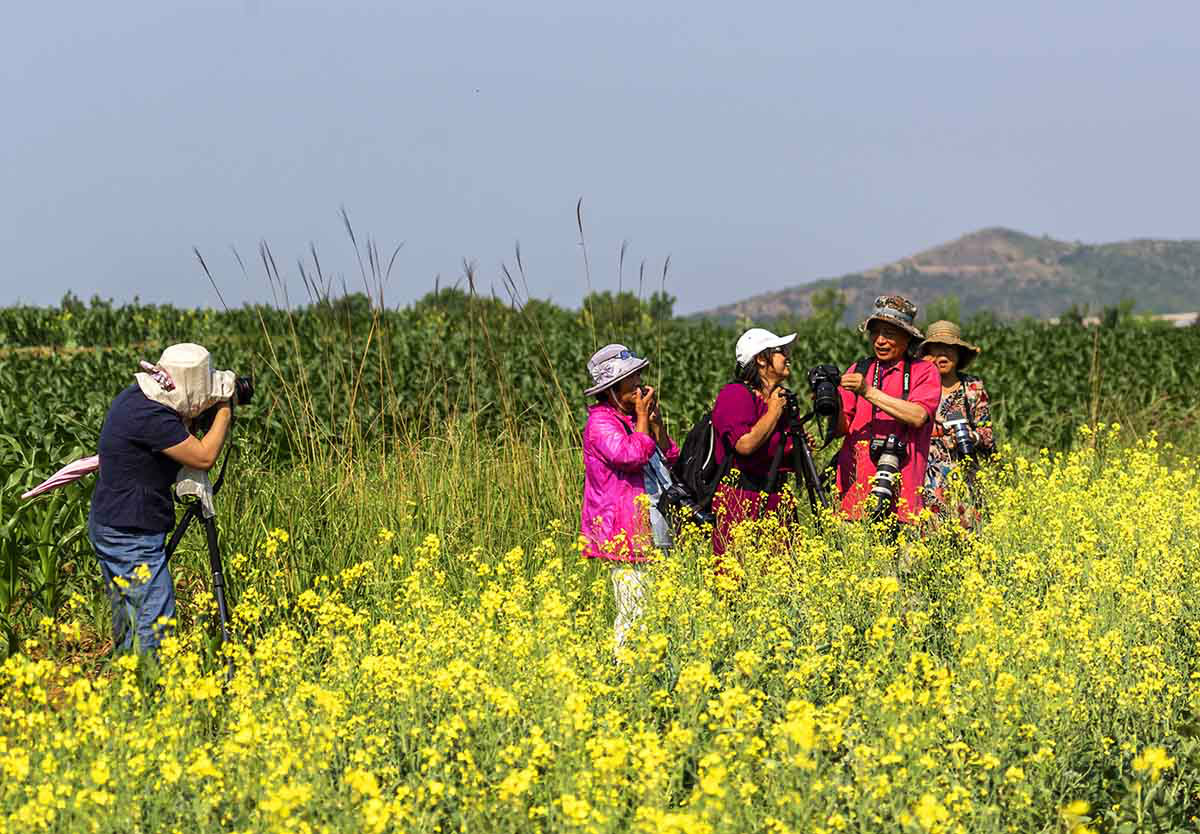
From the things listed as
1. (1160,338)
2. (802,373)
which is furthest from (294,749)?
(1160,338)

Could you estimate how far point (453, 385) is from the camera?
14305 millimetres

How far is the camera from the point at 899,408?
21.6 feet

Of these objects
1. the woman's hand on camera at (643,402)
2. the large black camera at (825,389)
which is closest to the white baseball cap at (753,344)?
the large black camera at (825,389)

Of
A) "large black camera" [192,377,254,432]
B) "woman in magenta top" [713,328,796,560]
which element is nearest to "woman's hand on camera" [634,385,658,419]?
"woman in magenta top" [713,328,796,560]

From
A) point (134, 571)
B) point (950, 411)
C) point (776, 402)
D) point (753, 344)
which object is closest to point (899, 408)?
point (776, 402)

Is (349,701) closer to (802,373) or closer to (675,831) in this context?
(675,831)

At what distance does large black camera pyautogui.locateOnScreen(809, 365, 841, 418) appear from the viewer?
6664 millimetres

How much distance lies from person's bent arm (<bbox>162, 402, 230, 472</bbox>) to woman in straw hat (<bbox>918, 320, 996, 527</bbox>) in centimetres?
396

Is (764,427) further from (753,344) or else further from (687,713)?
(687,713)

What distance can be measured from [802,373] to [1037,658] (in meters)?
10.9

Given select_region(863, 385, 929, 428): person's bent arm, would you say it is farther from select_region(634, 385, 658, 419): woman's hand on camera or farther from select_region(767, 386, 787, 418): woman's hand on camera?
select_region(634, 385, 658, 419): woman's hand on camera

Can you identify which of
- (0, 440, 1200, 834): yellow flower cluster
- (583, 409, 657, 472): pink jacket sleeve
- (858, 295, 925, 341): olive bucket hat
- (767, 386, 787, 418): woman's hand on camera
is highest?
(858, 295, 925, 341): olive bucket hat

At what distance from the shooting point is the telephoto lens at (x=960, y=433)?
7.58 metres

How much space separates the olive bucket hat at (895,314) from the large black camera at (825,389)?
288 millimetres
